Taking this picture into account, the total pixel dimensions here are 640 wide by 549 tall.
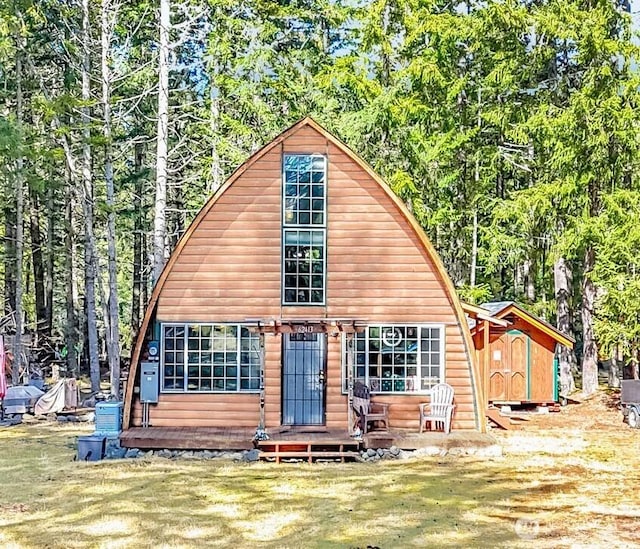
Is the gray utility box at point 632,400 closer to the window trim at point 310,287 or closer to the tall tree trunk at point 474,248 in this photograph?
the tall tree trunk at point 474,248

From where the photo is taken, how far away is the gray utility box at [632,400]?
1539 centimetres

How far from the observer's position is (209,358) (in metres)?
13.5

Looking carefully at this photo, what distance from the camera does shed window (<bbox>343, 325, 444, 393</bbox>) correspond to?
1355 cm

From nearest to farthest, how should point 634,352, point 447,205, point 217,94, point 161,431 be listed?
point 161,431 < point 634,352 < point 447,205 < point 217,94

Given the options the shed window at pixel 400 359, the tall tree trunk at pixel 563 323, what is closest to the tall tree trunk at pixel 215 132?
the shed window at pixel 400 359

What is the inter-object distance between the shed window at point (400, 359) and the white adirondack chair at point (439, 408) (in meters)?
0.26

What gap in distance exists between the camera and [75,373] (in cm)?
2534

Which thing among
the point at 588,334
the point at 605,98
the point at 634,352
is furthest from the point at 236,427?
the point at 605,98

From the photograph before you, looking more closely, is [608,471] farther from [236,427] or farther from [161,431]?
[161,431]

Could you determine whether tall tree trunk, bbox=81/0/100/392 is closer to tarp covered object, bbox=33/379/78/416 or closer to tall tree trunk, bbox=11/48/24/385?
tall tree trunk, bbox=11/48/24/385

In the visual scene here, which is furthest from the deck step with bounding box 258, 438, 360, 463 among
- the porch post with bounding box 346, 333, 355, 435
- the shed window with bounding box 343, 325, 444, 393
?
the shed window with bounding box 343, 325, 444, 393

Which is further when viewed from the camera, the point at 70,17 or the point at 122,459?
the point at 70,17

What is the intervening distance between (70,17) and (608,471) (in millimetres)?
17085

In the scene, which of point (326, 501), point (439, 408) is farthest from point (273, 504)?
point (439, 408)
